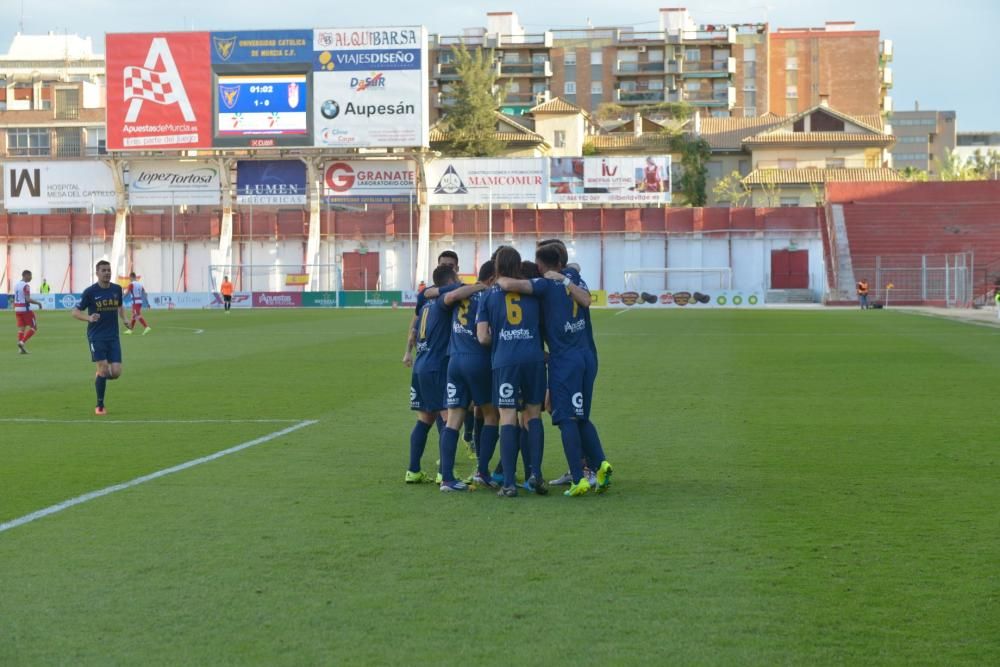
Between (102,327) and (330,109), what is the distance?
167ft

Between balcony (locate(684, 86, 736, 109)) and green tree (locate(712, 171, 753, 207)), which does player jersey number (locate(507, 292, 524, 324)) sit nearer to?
green tree (locate(712, 171, 753, 207))

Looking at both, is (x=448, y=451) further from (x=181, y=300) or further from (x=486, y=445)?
(x=181, y=300)

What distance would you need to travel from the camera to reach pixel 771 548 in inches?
313

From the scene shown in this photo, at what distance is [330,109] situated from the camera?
217ft

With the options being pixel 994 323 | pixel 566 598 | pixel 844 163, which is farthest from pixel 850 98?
pixel 566 598

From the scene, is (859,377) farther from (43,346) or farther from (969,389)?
(43,346)

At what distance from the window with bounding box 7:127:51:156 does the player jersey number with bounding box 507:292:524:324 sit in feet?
324

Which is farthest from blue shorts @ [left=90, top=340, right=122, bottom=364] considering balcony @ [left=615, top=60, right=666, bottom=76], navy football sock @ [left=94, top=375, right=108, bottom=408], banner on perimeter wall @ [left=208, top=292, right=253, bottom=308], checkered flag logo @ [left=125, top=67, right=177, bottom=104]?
balcony @ [left=615, top=60, right=666, bottom=76]

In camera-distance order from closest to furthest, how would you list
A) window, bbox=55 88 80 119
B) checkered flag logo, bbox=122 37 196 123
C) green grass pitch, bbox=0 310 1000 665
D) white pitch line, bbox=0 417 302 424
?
green grass pitch, bbox=0 310 1000 665 → white pitch line, bbox=0 417 302 424 → checkered flag logo, bbox=122 37 196 123 → window, bbox=55 88 80 119

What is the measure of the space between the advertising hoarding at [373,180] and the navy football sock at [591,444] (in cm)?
6064

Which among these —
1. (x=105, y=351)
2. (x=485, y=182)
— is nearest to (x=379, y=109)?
(x=485, y=182)

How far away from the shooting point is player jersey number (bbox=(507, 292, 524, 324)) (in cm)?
966

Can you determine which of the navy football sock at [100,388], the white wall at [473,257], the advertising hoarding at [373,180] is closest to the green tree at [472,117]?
the white wall at [473,257]

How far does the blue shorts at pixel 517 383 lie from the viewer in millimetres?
9711
